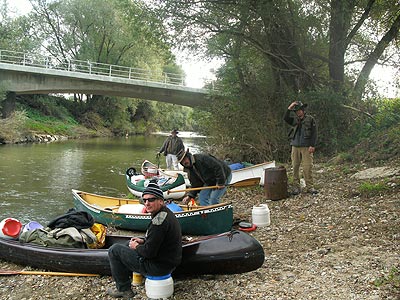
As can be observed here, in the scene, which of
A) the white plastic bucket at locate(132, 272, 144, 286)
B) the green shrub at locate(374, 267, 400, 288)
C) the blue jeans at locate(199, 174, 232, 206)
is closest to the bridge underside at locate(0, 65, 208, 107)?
the blue jeans at locate(199, 174, 232, 206)

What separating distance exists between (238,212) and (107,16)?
109 ft

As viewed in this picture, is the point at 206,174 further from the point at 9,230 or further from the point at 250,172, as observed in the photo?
the point at 250,172

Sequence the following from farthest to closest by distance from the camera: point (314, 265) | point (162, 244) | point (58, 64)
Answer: point (58, 64) → point (314, 265) → point (162, 244)

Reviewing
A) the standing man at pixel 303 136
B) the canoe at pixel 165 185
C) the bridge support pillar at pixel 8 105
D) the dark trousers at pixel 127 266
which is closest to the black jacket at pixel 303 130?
the standing man at pixel 303 136

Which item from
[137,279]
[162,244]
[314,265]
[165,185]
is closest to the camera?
[162,244]

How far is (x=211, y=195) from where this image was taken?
7527 millimetres

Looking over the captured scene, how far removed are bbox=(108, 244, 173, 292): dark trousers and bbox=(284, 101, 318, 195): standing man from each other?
16.6ft

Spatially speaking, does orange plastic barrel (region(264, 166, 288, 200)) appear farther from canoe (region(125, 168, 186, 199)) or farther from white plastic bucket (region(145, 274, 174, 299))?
white plastic bucket (region(145, 274, 174, 299))

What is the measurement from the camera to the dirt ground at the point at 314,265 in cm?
433

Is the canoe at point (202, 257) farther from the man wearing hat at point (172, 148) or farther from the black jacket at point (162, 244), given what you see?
the man wearing hat at point (172, 148)

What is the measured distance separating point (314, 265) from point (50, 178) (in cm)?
1162

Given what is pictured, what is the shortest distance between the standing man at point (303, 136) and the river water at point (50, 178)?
19.0ft

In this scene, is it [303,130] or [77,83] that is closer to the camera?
[303,130]

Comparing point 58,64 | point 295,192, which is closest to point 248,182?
point 295,192
